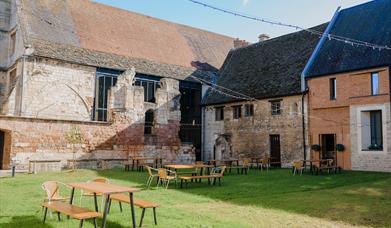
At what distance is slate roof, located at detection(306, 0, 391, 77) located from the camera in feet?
61.7

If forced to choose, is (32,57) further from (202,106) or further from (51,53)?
(202,106)

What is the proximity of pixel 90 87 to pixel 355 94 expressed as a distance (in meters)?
15.8

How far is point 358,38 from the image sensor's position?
20203 millimetres

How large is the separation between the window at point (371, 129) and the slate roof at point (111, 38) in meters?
13.2

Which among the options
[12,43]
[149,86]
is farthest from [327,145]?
[12,43]

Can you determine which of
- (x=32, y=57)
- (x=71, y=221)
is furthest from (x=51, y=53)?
(x=71, y=221)

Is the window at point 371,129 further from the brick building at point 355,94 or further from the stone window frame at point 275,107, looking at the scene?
the stone window frame at point 275,107

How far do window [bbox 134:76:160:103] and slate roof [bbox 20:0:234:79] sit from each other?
0.69 m

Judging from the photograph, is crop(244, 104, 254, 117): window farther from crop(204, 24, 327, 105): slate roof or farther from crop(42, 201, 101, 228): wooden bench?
crop(42, 201, 101, 228): wooden bench

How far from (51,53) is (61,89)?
2213 millimetres

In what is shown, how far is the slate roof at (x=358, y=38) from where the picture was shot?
741 inches

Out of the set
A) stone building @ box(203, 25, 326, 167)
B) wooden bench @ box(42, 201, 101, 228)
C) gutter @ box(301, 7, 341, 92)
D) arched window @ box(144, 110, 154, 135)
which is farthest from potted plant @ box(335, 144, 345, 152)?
wooden bench @ box(42, 201, 101, 228)

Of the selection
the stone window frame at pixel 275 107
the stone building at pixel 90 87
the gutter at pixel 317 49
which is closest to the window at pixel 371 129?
the gutter at pixel 317 49

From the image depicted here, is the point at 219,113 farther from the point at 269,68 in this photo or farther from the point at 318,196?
the point at 318,196
